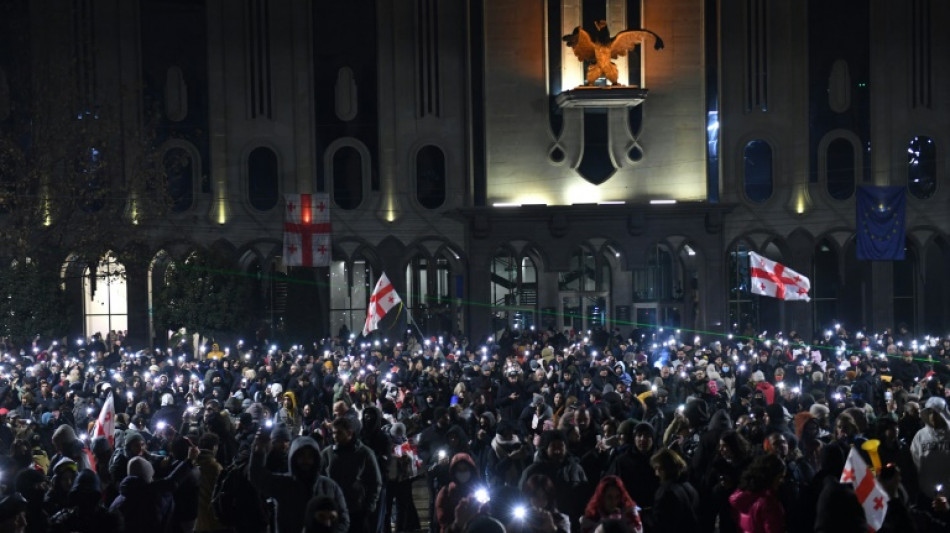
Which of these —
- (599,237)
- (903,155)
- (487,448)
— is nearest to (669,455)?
(487,448)

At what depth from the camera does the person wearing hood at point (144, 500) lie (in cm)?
995

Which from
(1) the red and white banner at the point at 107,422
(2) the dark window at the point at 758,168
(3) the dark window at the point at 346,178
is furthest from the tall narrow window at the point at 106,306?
(1) the red and white banner at the point at 107,422

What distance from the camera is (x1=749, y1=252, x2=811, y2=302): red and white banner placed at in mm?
29078

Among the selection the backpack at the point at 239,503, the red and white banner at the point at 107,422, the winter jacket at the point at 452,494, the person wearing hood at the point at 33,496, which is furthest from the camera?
the red and white banner at the point at 107,422

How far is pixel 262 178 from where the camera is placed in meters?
38.3

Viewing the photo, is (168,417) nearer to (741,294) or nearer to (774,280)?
(774,280)

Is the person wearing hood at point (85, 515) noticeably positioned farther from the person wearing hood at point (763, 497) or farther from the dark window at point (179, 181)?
the dark window at point (179, 181)

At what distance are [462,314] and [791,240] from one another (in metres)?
10.9

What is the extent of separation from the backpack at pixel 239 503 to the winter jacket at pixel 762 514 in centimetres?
389

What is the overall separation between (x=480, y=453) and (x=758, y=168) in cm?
2742

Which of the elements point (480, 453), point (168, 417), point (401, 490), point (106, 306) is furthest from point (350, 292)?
point (401, 490)

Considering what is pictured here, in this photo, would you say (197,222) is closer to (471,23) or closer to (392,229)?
(392,229)

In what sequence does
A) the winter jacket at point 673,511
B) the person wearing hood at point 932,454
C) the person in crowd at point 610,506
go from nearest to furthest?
the person in crowd at point 610,506
the winter jacket at point 673,511
the person wearing hood at point 932,454

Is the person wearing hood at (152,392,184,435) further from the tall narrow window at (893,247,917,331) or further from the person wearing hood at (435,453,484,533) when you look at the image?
the tall narrow window at (893,247,917,331)
